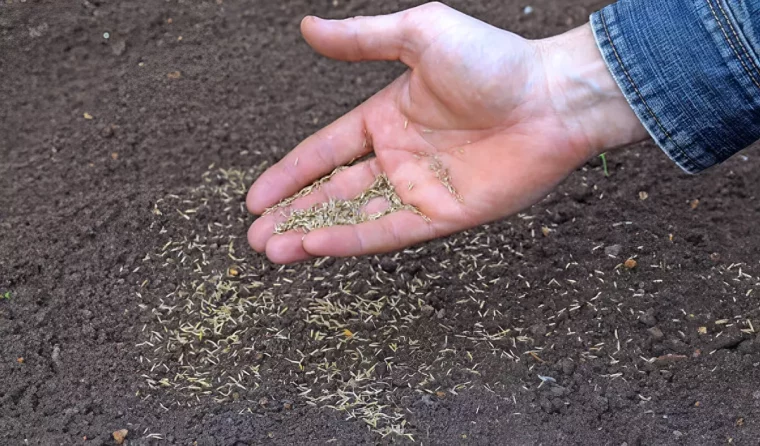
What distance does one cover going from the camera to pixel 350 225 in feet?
8.96

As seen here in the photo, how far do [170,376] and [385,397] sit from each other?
800 mm

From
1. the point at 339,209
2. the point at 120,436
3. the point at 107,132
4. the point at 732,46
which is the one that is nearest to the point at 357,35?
the point at 339,209

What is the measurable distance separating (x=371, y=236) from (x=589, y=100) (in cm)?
93

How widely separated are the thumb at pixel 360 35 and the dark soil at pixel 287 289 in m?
0.87

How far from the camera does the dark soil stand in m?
2.60

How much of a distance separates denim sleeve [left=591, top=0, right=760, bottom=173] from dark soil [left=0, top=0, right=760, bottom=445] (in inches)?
26.1

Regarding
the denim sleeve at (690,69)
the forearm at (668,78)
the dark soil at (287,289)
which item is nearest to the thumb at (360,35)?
the forearm at (668,78)

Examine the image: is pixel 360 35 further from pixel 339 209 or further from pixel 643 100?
pixel 643 100

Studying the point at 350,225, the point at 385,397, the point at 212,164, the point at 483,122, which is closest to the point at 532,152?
the point at 483,122

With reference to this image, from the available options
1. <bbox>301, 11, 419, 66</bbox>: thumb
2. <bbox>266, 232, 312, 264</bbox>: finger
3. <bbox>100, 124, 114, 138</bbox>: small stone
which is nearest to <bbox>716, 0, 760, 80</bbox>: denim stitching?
<bbox>301, 11, 419, 66</bbox>: thumb

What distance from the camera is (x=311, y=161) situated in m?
2.94

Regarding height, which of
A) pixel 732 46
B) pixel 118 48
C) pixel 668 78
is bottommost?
pixel 118 48

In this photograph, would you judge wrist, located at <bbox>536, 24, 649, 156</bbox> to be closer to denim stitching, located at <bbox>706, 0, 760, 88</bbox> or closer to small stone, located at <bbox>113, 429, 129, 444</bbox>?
denim stitching, located at <bbox>706, 0, 760, 88</bbox>

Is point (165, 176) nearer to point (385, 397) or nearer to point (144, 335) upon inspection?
point (144, 335)
